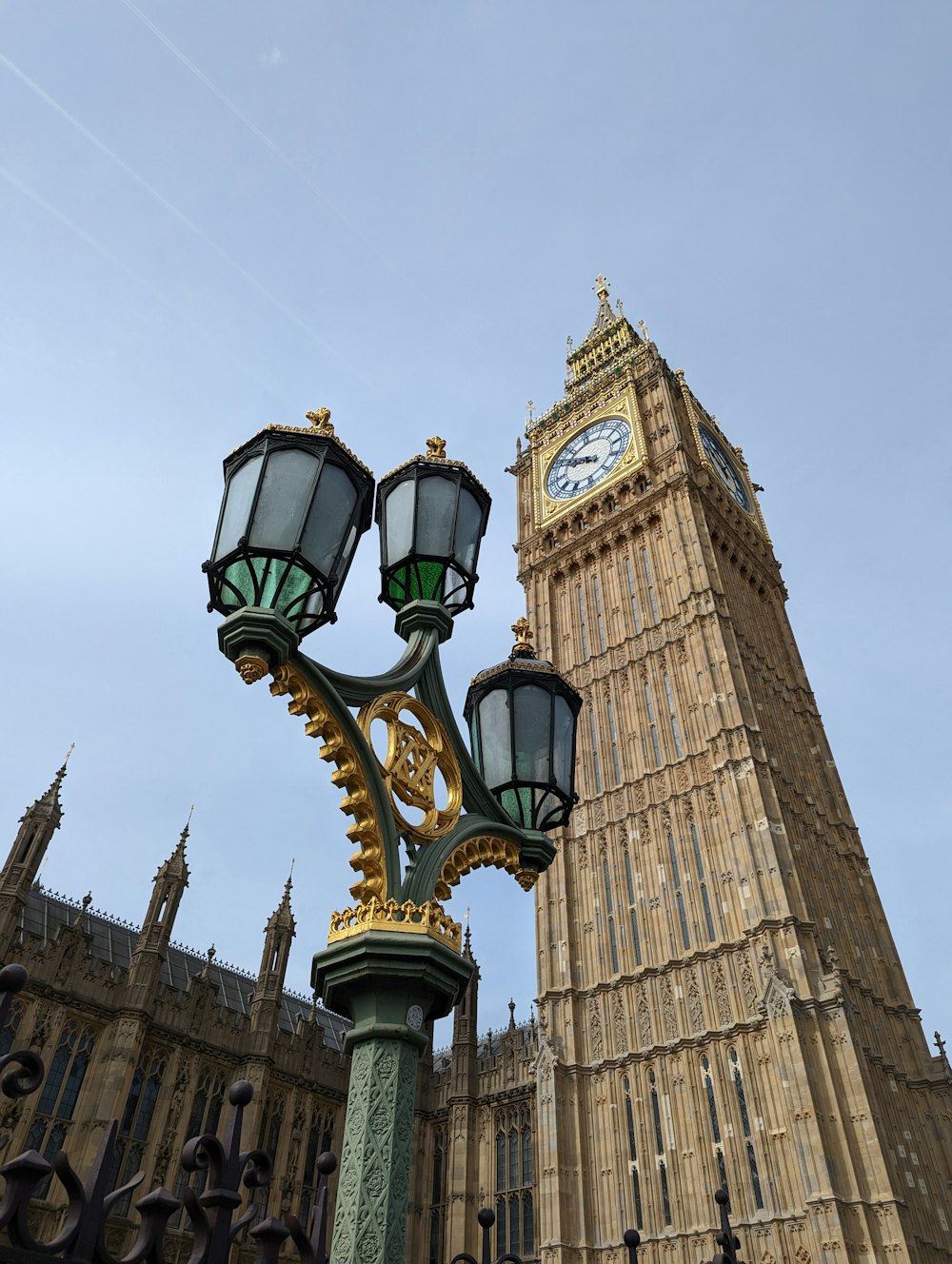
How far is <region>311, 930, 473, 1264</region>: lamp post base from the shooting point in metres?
2.88

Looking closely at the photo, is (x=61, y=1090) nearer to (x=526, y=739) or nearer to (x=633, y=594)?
(x=526, y=739)

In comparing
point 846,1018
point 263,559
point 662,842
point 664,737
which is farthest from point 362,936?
point 664,737

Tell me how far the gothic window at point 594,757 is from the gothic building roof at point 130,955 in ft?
34.8

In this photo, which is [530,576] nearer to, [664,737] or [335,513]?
[664,737]

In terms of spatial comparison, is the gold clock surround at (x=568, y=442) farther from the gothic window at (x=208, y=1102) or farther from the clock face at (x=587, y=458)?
the gothic window at (x=208, y=1102)

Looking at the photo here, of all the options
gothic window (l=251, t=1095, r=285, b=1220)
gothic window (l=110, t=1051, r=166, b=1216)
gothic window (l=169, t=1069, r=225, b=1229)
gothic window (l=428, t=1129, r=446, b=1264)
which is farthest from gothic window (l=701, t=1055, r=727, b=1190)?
gothic window (l=110, t=1051, r=166, b=1216)

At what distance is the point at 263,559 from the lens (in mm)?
3746

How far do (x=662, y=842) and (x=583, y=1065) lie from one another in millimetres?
6344

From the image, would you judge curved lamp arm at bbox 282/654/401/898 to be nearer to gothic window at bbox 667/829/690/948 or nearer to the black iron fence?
the black iron fence

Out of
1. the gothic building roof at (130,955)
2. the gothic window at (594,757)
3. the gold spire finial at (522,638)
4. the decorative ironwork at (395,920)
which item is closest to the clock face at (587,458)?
the gothic window at (594,757)

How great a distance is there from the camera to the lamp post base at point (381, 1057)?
288 centimetres

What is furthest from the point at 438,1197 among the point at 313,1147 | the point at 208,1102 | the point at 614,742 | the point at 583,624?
the point at 583,624

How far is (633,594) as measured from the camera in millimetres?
32688

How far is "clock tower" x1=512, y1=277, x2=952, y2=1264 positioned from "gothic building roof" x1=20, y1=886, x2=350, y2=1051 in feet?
27.1
